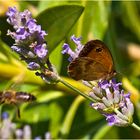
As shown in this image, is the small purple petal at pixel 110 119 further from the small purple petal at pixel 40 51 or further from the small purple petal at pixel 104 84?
the small purple petal at pixel 40 51

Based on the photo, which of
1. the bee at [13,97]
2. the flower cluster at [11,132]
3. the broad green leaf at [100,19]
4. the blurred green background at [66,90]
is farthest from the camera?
the broad green leaf at [100,19]

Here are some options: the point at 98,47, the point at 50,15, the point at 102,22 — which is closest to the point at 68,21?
the point at 50,15

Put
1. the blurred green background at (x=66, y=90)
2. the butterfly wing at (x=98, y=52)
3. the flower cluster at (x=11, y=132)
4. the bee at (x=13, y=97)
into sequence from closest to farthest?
the butterfly wing at (x=98, y=52) → the bee at (x=13, y=97) → the flower cluster at (x=11, y=132) → the blurred green background at (x=66, y=90)

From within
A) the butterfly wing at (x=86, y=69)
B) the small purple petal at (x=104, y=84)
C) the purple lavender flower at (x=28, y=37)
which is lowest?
the small purple petal at (x=104, y=84)

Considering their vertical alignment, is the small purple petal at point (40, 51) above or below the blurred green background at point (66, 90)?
below

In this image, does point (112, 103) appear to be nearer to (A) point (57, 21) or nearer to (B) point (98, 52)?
(B) point (98, 52)

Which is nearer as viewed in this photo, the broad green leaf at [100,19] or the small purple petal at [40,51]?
the small purple petal at [40,51]

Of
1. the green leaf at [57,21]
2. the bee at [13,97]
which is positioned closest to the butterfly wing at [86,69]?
the bee at [13,97]
